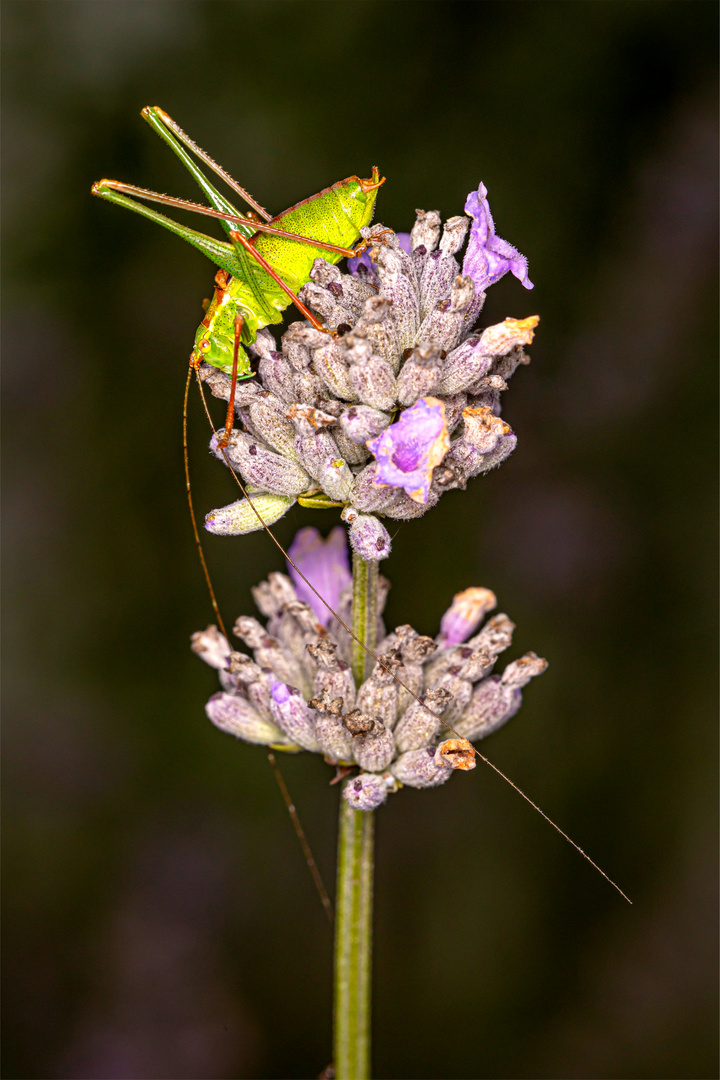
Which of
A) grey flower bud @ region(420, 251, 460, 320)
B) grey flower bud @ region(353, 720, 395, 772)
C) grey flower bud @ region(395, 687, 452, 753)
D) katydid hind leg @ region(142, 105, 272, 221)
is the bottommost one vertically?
grey flower bud @ region(353, 720, 395, 772)

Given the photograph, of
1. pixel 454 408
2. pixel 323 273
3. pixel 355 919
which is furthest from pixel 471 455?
pixel 355 919

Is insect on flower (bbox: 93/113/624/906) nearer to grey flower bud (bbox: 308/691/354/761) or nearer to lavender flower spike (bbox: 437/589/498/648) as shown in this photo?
grey flower bud (bbox: 308/691/354/761)

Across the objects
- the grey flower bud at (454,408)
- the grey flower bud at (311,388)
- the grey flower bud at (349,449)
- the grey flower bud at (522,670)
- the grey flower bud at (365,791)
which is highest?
the grey flower bud at (311,388)

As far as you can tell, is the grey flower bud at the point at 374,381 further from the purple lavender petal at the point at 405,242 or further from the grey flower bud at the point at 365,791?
the grey flower bud at the point at 365,791

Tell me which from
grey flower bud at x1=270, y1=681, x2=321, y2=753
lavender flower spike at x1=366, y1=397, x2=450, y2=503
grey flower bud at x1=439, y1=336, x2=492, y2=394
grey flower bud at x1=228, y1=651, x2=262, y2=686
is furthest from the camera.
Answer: grey flower bud at x1=228, y1=651, x2=262, y2=686

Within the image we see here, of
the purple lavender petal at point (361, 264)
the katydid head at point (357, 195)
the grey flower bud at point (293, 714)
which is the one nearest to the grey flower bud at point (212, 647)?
the grey flower bud at point (293, 714)

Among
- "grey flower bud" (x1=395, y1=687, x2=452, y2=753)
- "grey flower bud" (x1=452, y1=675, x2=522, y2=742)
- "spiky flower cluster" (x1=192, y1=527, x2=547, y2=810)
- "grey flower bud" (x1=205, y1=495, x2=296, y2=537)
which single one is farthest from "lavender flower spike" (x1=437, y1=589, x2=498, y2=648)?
"grey flower bud" (x1=205, y1=495, x2=296, y2=537)
